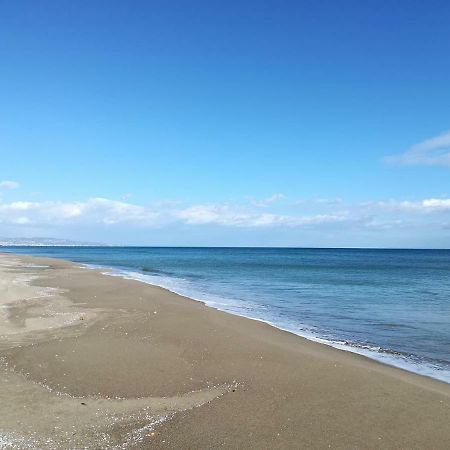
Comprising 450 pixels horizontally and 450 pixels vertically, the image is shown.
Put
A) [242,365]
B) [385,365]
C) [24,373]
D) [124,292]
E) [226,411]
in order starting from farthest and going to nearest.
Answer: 1. [124,292]
2. [385,365]
3. [242,365]
4. [24,373]
5. [226,411]

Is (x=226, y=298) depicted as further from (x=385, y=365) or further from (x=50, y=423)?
(x=50, y=423)

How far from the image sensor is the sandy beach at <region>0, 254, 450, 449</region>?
6.89m

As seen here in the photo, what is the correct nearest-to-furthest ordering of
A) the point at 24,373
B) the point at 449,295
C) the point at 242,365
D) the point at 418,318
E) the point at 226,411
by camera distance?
the point at 226,411 < the point at 24,373 < the point at 242,365 < the point at 418,318 < the point at 449,295

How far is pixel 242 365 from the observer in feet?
35.9

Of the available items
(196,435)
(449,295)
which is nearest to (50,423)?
(196,435)

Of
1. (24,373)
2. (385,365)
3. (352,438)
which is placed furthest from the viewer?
(385,365)

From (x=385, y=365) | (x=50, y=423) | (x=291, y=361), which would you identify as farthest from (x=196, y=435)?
(x=385, y=365)

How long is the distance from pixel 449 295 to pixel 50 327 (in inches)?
1104

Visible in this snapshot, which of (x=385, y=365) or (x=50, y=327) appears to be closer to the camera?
(x=385, y=365)

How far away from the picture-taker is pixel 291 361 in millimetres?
11430

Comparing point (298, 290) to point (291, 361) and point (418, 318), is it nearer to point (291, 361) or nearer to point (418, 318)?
point (418, 318)

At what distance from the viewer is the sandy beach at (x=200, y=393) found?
6887mm

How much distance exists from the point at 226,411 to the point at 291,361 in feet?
13.0

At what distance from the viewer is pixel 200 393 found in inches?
348
